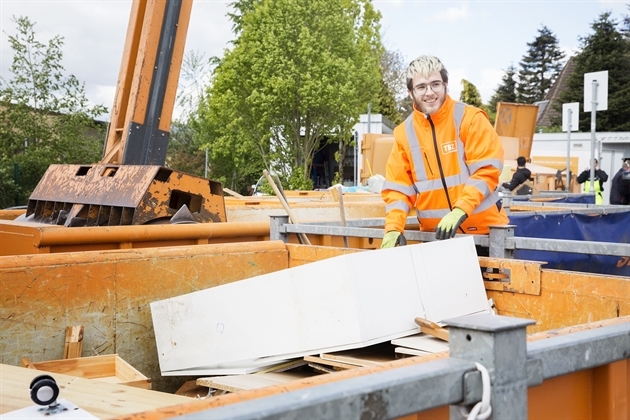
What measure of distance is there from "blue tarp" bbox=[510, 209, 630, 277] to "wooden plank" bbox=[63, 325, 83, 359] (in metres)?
3.52

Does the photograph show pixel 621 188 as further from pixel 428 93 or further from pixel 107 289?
pixel 107 289

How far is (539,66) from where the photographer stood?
8106 cm

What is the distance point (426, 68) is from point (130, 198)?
12.2 ft

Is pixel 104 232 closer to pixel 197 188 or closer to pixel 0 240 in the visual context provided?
pixel 0 240

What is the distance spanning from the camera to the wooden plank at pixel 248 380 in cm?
370

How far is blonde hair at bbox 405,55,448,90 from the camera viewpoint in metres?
5.08

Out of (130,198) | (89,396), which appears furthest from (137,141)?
(89,396)

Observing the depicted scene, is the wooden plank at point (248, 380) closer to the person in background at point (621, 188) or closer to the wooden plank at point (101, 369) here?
the wooden plank at point (101, 369)

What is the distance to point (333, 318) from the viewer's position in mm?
3639

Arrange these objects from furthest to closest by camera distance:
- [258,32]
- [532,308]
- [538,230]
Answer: [258,32] → [538,230] → [532,308]

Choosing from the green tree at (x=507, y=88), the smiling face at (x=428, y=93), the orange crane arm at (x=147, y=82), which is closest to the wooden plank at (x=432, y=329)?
the smiling face at (x=428, y=93)

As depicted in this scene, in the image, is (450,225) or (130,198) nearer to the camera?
(450,225)

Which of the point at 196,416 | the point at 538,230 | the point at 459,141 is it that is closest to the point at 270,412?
the point at 196,416

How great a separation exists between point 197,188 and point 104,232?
7.18 feet
